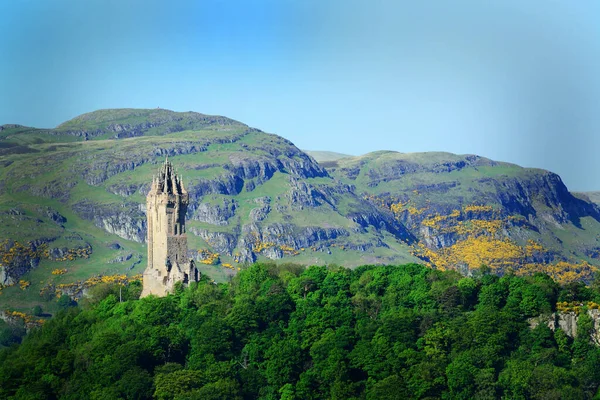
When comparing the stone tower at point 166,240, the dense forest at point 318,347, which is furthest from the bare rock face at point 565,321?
the stone tower at point 166,240

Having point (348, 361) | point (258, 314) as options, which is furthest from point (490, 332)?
point (258, 314)

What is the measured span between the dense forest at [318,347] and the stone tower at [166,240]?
3764mm

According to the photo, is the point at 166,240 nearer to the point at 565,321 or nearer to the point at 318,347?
the point at 318,347

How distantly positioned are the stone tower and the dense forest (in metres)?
3.76

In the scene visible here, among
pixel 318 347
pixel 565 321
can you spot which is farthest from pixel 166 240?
pixel 565 321

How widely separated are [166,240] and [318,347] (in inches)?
1422

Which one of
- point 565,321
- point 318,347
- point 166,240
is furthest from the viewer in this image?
point 166,240

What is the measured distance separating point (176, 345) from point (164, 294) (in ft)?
74.4

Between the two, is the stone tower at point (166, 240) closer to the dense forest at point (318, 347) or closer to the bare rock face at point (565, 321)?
the dense forest at point (318, 347)

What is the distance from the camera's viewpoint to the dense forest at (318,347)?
156750mm

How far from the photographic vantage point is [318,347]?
166000 mm

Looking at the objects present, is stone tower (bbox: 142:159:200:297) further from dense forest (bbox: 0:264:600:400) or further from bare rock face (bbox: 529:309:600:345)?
bare rock face (bbox: 529:309:600:345)

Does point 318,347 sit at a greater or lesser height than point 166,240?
lesser

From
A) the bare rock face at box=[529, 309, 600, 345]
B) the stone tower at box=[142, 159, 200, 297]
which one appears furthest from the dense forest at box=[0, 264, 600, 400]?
the stone tower at box=[142, 159, 200, 297]
